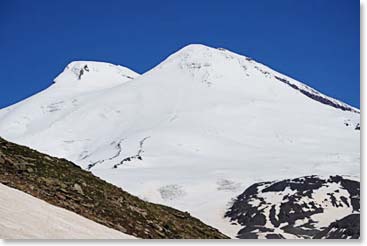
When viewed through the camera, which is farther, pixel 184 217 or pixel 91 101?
pixel 91 101

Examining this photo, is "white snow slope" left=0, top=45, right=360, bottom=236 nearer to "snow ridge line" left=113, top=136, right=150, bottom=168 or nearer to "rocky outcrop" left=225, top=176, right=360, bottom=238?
"snow ridge line" left=113, top=136, right=150, bottom=168

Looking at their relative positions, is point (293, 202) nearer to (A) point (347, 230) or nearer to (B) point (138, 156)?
(B) point (138, 156)

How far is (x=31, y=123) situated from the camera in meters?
108

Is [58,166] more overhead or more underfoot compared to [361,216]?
more overhead

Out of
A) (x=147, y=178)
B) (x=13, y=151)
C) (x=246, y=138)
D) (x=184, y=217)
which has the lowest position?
(x=184, y=217)

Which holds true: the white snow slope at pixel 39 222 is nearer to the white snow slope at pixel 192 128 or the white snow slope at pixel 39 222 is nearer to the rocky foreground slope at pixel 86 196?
the rocky foreground slope at pixel 86 196

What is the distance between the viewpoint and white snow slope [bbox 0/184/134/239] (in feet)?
23.3

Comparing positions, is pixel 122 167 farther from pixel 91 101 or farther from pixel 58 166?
pixel 58 166

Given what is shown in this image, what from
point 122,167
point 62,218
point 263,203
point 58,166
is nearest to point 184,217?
point 58,166

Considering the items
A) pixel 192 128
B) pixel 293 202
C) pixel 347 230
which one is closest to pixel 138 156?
pixel 192 128

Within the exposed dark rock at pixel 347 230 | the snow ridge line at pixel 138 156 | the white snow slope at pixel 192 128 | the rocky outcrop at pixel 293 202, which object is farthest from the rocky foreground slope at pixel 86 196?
the snow ridge line at pixel 138 156

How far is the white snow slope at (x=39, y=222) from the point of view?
23.3 feet

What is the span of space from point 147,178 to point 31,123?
52.3 metres

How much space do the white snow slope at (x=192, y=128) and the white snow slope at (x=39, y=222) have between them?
32.7 m
